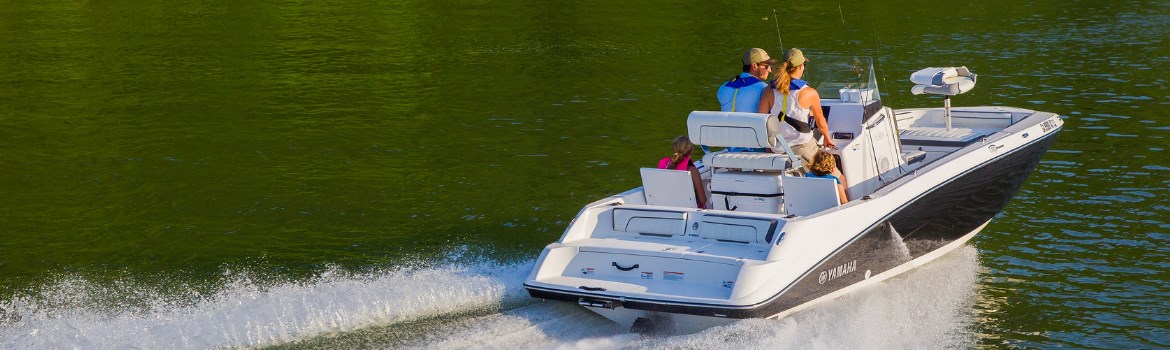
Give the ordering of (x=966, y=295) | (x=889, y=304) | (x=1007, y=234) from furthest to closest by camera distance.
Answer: (x=1007, y=234), (x=966, y=295), (x=889, y=304)

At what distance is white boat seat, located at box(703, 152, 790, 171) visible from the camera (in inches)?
353

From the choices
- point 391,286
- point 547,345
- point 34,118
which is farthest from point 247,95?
point 547,345

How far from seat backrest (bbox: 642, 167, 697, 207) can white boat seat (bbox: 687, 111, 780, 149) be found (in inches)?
12.1

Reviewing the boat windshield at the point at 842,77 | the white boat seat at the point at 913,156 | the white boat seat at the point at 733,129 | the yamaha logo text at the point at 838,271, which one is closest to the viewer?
the yamaha logo text at the point at 838,271

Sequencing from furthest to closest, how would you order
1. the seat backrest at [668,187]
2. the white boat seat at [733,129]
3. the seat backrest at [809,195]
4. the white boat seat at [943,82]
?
the white boat seat at [943,82]
the seat backrest at [668,187]
the seat backrest at [809,195]
the white boat seat at [733,129]

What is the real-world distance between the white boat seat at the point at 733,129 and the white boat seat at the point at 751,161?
108 mm

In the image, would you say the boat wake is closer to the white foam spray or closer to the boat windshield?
the white foam spray

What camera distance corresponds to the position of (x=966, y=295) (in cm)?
985

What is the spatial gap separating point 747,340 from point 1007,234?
4.53 m

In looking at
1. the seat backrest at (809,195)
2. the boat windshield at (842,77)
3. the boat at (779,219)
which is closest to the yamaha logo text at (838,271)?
the boat at (779,219)

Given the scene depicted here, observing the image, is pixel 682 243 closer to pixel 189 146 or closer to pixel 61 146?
pixel 189 146

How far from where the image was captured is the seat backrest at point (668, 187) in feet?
30.1

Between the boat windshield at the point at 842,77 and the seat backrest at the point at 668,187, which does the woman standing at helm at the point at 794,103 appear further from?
the boat windshield at the point at 842,77

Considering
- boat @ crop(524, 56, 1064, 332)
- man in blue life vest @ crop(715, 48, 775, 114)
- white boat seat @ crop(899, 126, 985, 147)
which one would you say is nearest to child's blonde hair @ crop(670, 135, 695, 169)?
boat @ crop(524, 56, 1064, 332)
